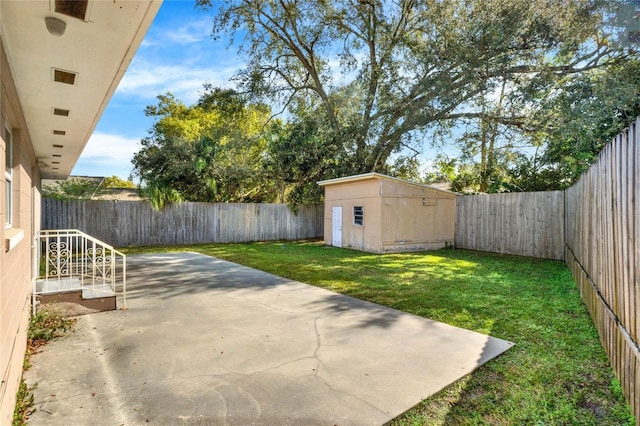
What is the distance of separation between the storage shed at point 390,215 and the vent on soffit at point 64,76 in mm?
9335

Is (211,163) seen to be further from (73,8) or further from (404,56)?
(73,8)

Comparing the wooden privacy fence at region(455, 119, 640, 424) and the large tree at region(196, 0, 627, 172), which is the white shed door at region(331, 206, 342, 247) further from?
the wooden privacy fence at region(455, 119, 640, 424)

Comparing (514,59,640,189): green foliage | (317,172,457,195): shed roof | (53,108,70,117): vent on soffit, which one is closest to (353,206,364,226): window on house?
(317,172,457,195): shed roof

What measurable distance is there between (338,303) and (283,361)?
84.5 inches

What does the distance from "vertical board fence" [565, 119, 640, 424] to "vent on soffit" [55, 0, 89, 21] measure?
3.42 meters

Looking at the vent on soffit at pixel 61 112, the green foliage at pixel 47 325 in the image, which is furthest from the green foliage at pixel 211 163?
the vent on soffit at pixel 61 112

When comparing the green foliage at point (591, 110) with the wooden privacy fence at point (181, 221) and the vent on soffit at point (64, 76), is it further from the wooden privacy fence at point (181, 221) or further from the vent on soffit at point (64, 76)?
the vent on soffit at point (64, 76)

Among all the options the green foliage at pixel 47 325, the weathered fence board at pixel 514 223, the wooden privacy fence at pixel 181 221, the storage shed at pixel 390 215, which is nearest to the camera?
the green foliage at pixel 47 325

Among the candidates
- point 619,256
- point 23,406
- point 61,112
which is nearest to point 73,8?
point 61,112

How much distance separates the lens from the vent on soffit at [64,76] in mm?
2689

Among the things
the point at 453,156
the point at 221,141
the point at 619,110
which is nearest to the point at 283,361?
the point at 619,110

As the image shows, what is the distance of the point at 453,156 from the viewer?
16406mm

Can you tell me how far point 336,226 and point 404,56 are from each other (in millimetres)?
7727

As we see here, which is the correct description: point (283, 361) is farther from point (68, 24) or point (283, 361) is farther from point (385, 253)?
point (385, 253)
